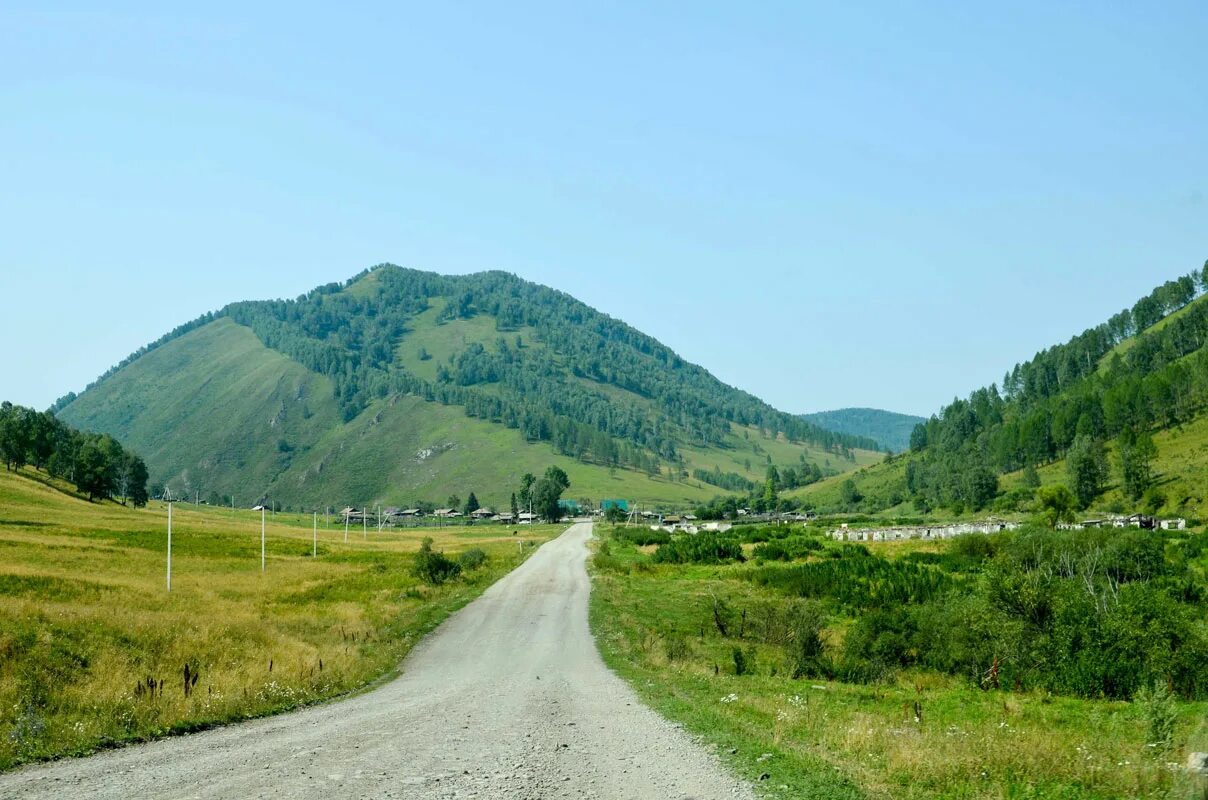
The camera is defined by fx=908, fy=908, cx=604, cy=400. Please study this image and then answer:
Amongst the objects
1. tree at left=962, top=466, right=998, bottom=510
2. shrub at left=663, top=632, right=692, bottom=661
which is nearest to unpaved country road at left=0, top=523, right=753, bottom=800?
shrub at left=663, top=632, right=692, bottom=661

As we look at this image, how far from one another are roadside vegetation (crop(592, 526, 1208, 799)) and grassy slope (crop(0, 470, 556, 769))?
869cm

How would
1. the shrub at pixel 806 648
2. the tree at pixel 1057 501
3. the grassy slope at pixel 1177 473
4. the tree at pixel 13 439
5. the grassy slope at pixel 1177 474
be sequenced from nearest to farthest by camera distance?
the shrub at pixel 806 648
the tree at pixel 1057 501
the grassy slope at pixel 1177 474
the grassy slope at pixel 1177 473
the tree at pixel 13 439

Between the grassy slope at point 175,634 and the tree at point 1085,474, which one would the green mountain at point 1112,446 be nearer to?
the tree at point 1085,474

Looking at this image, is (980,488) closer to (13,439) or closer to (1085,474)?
(1085,474)

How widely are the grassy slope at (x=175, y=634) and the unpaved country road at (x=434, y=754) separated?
1345 mm

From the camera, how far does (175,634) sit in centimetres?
2678

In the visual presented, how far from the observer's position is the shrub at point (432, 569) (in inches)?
2375

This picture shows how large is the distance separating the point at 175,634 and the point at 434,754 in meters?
15.9

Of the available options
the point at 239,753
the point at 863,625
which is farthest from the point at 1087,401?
the point at 239,753

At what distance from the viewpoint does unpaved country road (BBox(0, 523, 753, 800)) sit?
12086 millimetres

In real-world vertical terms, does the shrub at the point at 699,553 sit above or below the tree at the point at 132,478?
below

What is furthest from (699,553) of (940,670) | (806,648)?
(940,670)

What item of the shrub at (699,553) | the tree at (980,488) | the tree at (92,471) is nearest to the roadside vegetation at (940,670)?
the shrub at (699,553)

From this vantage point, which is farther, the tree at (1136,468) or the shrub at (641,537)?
the tree at (1136,468)
